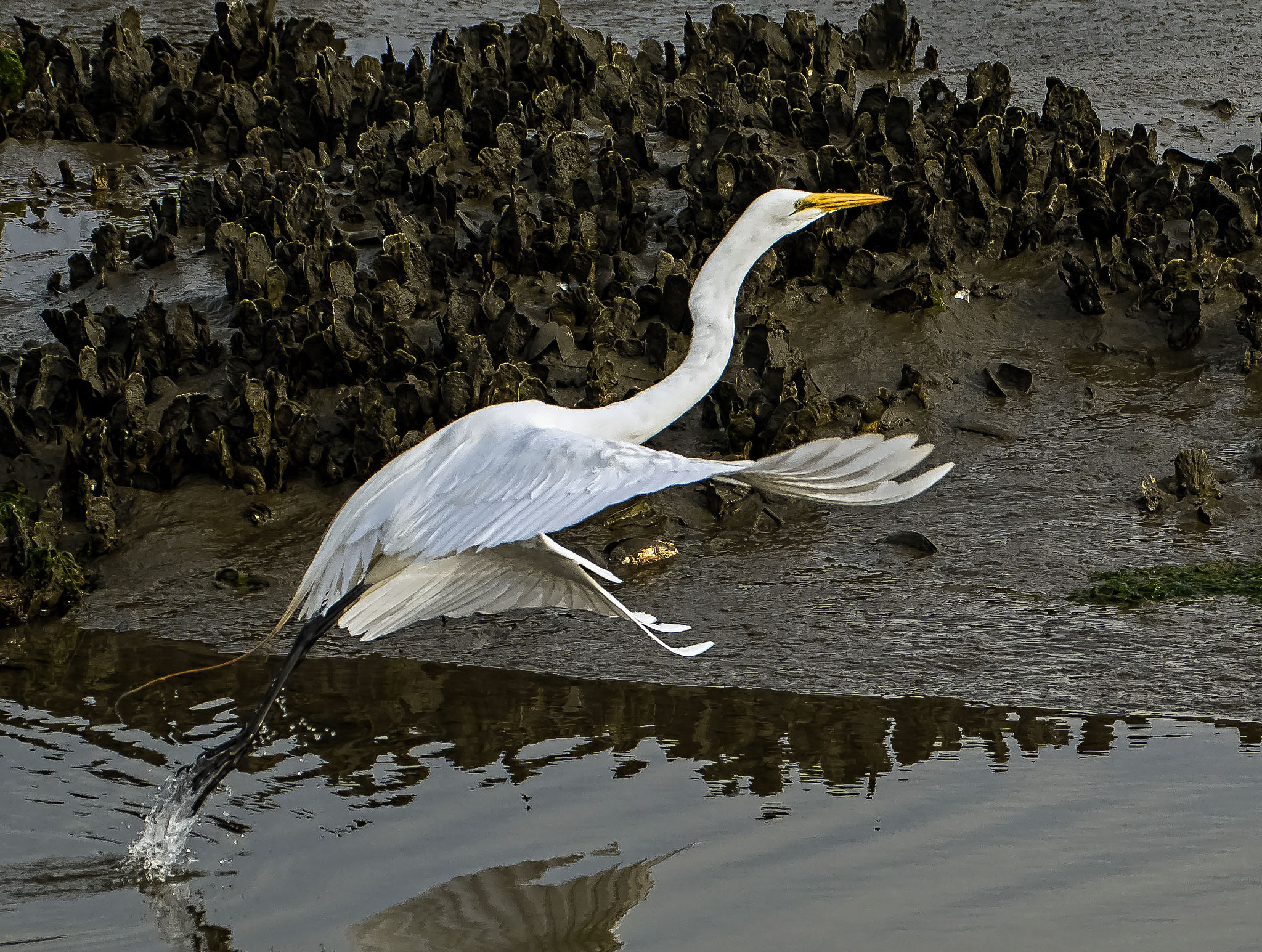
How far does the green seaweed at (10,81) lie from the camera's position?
1178cm

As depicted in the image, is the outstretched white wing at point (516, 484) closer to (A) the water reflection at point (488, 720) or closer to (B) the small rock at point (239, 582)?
(A) the water reflection at point (488, 720)

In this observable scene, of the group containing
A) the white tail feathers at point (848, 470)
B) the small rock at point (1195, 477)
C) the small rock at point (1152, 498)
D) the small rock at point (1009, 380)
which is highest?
the white tail feathers at point (848, 470)

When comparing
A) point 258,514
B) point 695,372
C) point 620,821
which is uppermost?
point 695,372

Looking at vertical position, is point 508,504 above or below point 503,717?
above

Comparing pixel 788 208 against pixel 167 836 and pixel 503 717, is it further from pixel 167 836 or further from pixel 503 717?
pixel 167 836

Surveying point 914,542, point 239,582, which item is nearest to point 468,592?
point 239,582

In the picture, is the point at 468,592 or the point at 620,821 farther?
the point at 468,592

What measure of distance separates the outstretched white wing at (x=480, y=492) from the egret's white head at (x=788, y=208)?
0.98 meters

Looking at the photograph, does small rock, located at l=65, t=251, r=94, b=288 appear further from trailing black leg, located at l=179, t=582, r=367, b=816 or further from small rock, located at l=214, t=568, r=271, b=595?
trailing black leg, located at l=179, t=582, r=367, b=816

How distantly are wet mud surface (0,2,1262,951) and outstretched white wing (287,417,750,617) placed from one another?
851 mm

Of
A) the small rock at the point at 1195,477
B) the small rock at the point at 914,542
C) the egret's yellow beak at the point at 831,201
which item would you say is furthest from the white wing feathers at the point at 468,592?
the small rock at the point at 1195,477

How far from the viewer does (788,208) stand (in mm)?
5012

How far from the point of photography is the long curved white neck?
4750 millimetres

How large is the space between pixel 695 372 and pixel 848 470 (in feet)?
3.09
